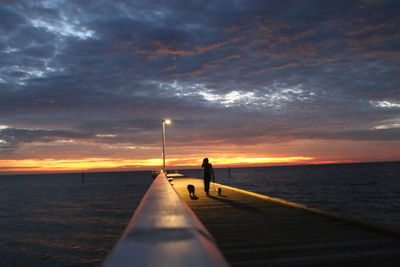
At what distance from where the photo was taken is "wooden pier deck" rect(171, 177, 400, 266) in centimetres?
507

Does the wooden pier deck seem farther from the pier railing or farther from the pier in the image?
the pier railing

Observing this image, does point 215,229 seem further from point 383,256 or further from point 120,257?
point 120,257

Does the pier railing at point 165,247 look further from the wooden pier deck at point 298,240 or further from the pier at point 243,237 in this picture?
the wooden pier deck at point 298,240

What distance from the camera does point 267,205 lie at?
38.0 feet

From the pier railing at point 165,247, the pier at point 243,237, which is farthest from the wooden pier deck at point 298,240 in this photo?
the pier railing at point 165,247

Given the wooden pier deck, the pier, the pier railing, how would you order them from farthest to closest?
1. the wooden pier deck
2. the pier
3. the pier railing

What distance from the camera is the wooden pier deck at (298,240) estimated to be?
5074mm

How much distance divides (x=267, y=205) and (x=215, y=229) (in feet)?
15.1

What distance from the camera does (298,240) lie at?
247 inches

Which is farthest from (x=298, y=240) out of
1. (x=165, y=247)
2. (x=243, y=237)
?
(x=165, y=247)

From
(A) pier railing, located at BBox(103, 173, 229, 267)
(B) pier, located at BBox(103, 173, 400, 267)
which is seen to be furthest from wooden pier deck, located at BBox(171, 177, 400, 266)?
(A) pier railing, located at BBox(103, 173, 229, 267)

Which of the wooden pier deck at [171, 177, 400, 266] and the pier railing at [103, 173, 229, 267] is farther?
the wooden pier deck at [171, 177, 400, 266]

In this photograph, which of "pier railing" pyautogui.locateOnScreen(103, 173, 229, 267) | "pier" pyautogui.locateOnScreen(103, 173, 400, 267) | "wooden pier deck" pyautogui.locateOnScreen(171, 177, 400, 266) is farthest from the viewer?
"wooden pier deck" pyautogui.locateOnScreen(171, 177, 400, 266)

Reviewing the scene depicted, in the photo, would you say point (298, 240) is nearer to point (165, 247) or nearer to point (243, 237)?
point (243, 237)
